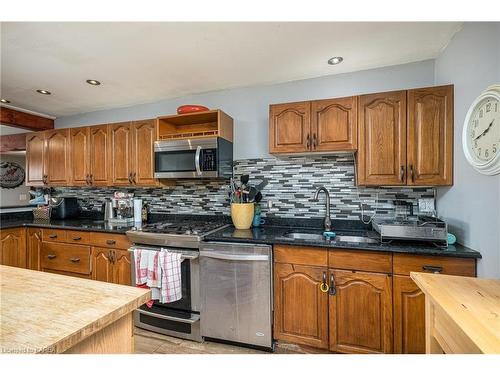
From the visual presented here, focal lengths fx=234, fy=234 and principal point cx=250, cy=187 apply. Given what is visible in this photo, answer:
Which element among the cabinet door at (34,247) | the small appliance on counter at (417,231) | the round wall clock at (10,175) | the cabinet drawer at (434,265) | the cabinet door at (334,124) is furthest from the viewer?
the round wall clock at (10,175)

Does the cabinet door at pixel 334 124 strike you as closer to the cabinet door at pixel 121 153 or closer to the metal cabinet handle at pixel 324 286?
the metal cabinet handle at pixel 324 286

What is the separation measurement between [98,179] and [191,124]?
131 cm

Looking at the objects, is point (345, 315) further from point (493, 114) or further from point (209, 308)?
point (493, 114)

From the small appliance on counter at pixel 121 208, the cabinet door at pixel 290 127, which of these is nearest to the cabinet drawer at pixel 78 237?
the small appliance on counter at pixel 121 208

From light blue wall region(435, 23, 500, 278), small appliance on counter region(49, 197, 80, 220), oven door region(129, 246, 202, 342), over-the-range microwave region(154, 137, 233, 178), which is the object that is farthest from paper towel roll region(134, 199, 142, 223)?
light blue wall region(435, 23, 500, 278)

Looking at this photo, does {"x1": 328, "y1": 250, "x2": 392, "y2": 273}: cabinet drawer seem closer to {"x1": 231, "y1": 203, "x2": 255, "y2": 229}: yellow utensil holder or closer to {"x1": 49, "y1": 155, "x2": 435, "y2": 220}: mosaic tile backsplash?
{"x1": 49, "y1": 155, "x2": 435, "y2": 220}: mosaic tile backsplash

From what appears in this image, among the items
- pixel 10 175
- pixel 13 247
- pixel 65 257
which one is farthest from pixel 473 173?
pixel 10 175

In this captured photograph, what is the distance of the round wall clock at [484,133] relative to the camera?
1.19 metres

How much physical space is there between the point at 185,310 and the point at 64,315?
1478mm

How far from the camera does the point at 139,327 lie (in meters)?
2.18

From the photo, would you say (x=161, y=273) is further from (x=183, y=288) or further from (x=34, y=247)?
(x=34, y=247)

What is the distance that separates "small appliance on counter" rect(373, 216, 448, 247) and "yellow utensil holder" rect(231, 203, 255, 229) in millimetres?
1100

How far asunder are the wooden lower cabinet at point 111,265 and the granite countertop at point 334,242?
95 centimetres

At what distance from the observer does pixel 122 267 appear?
2.27 meters
